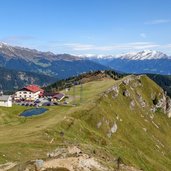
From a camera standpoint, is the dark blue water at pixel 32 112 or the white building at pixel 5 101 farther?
the white building at pixel 5 101

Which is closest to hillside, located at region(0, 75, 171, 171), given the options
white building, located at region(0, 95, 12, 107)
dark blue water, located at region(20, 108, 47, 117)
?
dark blue water, located at region(20, 108, 47, 117)

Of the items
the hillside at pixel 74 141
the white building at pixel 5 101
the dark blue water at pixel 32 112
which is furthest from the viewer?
the white building at pixel 5 101

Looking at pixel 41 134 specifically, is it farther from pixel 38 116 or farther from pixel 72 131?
pixel 38 116

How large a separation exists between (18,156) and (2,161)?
5.90m

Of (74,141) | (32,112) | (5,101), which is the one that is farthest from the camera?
(5,101)

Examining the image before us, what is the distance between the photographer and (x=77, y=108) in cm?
16888

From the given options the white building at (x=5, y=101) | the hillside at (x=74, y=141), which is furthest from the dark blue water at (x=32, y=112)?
the white building at (x=5, y=101)

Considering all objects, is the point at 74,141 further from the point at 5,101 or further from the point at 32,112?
the point at 5,101

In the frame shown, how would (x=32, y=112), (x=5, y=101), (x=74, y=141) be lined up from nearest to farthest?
(x=74, y=141), (x=32, y=112), (x=5, y=101)

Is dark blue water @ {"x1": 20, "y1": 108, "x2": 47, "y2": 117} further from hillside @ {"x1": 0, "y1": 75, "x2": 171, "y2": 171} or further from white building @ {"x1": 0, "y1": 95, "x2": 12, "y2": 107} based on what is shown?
white building @ {"x1": 0, "y1": 95, "x2": 12, "y2": 107}

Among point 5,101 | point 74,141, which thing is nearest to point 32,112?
point 5,101

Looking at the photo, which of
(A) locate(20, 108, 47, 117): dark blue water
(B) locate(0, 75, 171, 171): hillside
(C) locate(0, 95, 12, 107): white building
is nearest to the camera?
(B) locate(0, 75, 171, 171): hillside

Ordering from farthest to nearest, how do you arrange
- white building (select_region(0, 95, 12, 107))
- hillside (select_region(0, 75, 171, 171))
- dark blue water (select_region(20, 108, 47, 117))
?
white building (select_region(0, 95, 12, 107))
dark blue water (select_region(20, 108, 47, 117))
hillside (select_region(0, 75, 171, 171))

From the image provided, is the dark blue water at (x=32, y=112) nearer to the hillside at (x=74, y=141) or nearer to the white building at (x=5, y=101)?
the hillside at (x=74, y=141)
